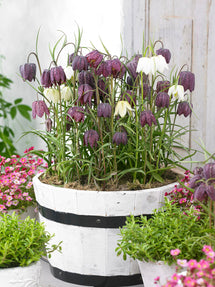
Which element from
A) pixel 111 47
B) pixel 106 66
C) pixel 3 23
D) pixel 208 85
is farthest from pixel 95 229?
pixel 3 23

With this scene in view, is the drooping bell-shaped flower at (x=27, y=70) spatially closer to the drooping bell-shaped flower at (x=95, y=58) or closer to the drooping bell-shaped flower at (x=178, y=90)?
the drooping bell-shaped flower at (x=95, y=58)

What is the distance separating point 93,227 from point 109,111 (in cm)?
41

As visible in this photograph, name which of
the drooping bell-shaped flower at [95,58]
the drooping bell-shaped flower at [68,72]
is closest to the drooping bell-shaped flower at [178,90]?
the drooping bell-shaped flower at [95,58]

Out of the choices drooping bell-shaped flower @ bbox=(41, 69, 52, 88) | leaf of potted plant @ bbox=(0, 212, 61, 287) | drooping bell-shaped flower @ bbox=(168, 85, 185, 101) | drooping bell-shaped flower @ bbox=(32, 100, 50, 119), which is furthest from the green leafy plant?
drooping bell-shaped flower @ bbox=(168, 85, 185, 101)

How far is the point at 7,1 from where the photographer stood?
3.13 m

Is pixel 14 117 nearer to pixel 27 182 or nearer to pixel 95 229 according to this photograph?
pixel 27 182

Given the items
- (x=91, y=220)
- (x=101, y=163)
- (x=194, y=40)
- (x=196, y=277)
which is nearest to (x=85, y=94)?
(x=101, y=163)

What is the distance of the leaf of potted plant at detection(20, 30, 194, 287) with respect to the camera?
1.58 m

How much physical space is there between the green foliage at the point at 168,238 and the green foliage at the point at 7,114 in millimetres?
1767

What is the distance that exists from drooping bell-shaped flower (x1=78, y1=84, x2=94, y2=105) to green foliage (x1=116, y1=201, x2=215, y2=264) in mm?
421

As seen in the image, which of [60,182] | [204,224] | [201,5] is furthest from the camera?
[201,5]

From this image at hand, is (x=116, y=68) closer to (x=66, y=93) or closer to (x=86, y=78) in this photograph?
(x=86, y=78)

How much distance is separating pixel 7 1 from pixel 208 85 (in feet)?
5.85

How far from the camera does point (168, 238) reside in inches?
54.1
